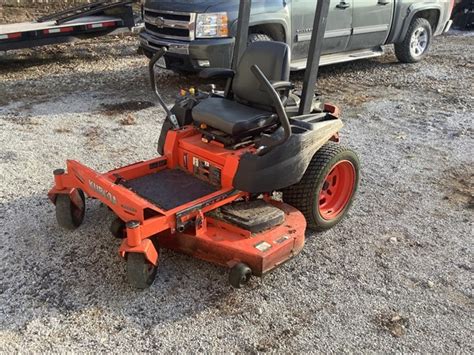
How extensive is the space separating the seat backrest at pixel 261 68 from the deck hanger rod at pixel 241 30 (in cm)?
32

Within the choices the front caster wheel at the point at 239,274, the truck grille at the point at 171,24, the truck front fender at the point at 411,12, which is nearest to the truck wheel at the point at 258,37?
the truck grille at the point at 171,24

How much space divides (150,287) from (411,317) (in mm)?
1640

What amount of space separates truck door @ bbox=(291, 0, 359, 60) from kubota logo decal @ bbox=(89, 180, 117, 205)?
4.62 m

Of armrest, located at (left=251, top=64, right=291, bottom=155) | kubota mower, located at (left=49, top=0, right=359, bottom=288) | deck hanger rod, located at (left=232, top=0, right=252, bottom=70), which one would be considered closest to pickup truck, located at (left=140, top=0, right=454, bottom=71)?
deck hanger rod, located at (left=232, top=0, right=252, bottom=70)

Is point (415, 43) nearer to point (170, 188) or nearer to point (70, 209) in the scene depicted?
point (170, 188)

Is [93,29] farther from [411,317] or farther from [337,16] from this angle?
[411,317]

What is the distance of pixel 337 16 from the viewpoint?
7457 mm

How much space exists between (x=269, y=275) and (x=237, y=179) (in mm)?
684

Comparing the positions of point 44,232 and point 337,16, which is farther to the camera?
point 337,16

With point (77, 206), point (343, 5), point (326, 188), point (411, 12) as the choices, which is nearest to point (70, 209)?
point (77, 206)

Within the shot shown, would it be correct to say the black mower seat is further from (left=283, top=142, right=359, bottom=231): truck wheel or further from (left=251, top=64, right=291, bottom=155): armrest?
(left=283, top=142, right=359, bottom=231): truck wheel

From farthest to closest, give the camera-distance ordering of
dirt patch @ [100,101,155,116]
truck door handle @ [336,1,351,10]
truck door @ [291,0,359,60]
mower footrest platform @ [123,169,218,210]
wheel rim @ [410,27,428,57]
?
wheel rim @ [410,27,428,57] → truck door handle @ [336,1,351,10] → truck door @ [291,0,359,60] → dirt patch @ [100,101,155,116] → mower footrest platform @ [123,169,218,210]

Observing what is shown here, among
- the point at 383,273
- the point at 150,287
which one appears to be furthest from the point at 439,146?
the point at 150,287

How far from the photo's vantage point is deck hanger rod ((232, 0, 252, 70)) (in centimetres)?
425
